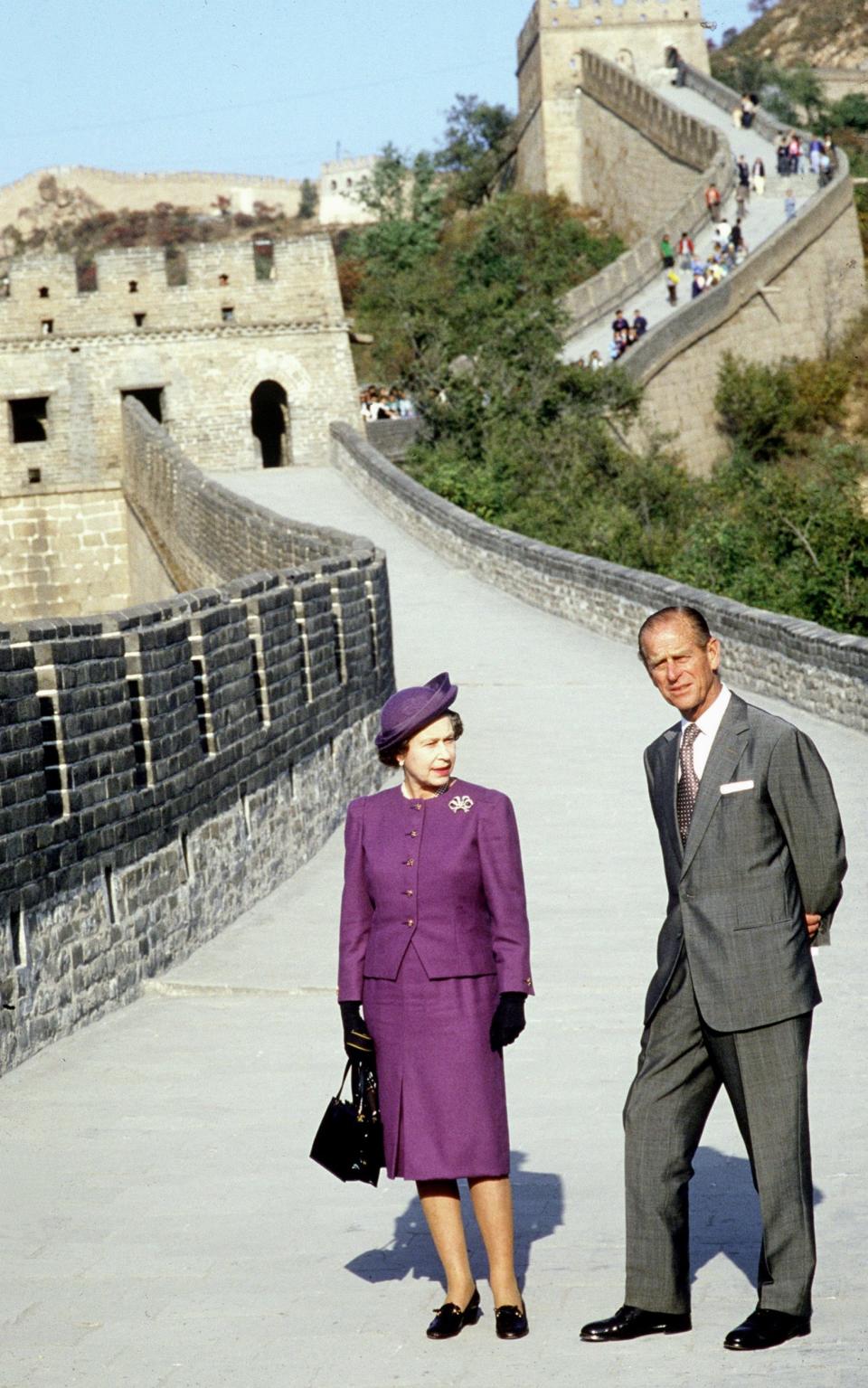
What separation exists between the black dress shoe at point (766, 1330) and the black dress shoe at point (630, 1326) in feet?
0.57

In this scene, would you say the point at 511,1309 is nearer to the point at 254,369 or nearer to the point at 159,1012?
the point at 159,1012

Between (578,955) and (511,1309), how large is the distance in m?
4.98

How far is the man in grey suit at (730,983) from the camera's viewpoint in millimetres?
4879

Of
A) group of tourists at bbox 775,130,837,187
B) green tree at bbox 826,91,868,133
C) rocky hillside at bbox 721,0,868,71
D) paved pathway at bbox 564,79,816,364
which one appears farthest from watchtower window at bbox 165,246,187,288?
group of tourists at bbox 775,130,837,187

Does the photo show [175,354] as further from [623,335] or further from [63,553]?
[623,335]

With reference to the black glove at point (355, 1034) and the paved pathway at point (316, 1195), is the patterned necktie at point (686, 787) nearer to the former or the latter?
the black glove at point (355, 1034)

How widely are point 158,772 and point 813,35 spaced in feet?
342

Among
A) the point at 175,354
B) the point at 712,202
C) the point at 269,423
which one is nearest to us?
the point at 175,354

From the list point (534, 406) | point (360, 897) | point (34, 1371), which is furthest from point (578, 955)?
point (534, 406)

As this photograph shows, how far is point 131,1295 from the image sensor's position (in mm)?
5297

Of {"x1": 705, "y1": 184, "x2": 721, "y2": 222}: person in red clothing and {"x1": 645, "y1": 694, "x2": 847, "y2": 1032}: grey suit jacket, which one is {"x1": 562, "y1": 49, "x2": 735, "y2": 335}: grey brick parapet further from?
{"x1": 645, "y1": 694, "x2": 847, "y2": 1032}: grey suit jacket

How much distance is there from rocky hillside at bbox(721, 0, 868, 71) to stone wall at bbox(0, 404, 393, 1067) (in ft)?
302

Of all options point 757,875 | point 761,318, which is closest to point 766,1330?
point 757,875

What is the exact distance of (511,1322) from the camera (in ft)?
16.1
